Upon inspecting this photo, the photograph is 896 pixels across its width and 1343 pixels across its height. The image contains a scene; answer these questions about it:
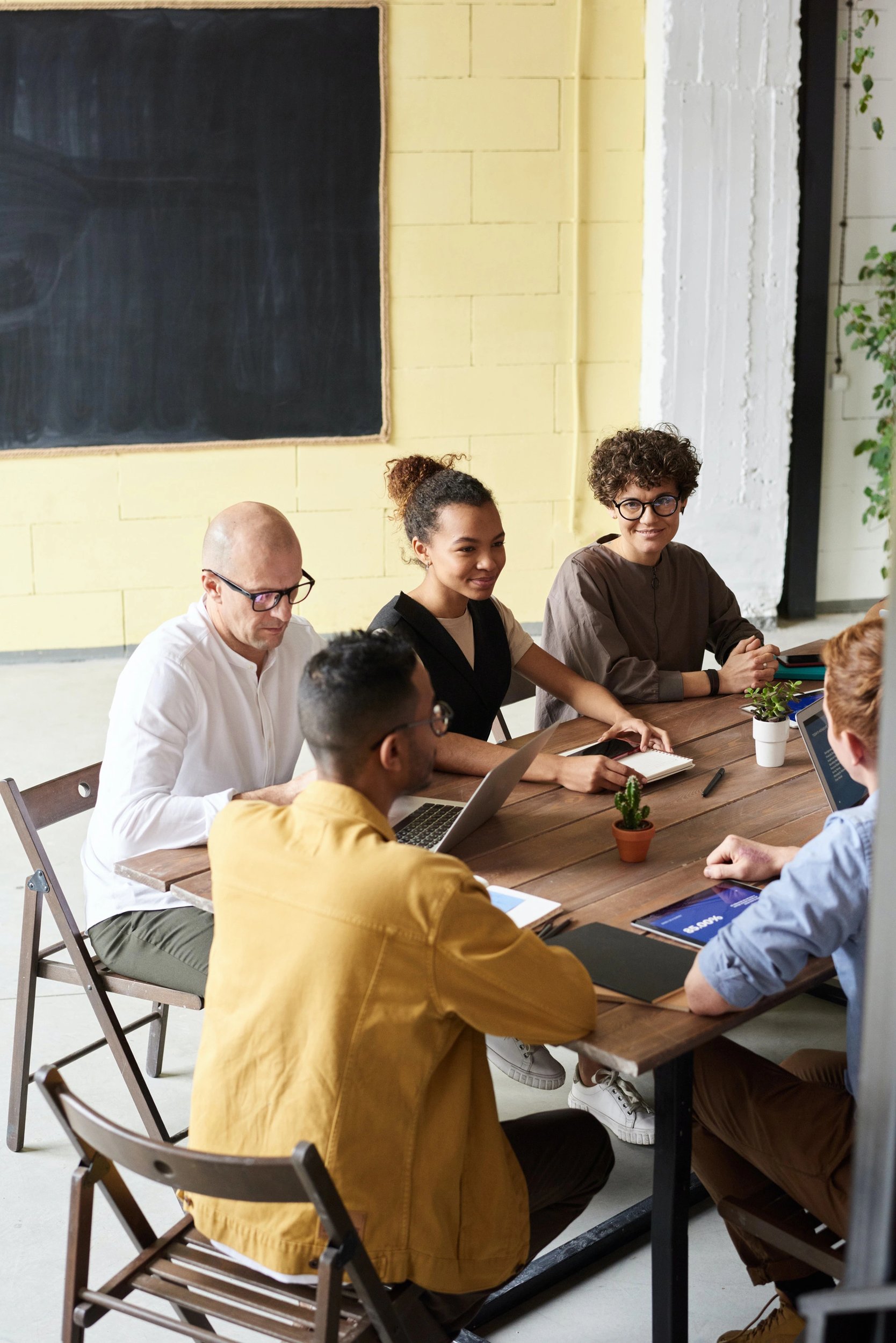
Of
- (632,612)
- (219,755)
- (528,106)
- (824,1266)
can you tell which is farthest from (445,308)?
(824,1266)

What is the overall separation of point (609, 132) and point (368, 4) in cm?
118

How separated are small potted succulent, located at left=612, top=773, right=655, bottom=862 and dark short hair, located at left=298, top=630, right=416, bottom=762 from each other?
591 millimetres

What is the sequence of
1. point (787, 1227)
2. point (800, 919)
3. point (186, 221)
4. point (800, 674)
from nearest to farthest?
point (800, 919), point (787, 1227), point (800, 674), point (186, 221)

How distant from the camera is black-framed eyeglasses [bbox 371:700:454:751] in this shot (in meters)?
1.60

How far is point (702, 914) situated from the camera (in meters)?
1.91

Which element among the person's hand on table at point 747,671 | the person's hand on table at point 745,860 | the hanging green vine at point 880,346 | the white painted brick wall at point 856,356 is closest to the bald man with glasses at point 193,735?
the person's hand on table at point 745,860

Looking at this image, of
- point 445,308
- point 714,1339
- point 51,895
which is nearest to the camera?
point 714,1339

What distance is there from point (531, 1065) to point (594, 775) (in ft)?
2.01

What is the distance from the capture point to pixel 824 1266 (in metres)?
1.66

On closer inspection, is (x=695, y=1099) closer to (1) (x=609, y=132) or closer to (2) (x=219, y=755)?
(2) (x=219, y=755)

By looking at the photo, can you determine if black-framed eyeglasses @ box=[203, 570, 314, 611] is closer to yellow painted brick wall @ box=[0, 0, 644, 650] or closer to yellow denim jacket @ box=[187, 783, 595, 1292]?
yellow denim jacket @ box=[187, 783, 595, 1292]

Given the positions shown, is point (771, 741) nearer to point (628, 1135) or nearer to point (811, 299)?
point (628, 1135)

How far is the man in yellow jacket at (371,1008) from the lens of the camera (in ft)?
4.77

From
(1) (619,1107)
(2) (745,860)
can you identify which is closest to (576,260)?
(1) (619,1107)
